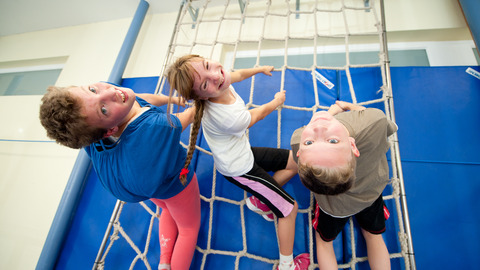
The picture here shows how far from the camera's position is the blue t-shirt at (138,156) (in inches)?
20.4

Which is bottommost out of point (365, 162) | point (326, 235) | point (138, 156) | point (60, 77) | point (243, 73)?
point (326, 235)

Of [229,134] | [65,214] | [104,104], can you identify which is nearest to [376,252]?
[229,134]

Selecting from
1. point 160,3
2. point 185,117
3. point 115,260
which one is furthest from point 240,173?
point 160,3

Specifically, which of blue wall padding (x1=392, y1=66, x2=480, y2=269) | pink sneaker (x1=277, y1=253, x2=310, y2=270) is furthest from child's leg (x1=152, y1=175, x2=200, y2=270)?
blue wall padding (x1=392, y1=66, x2=480, y2=269)

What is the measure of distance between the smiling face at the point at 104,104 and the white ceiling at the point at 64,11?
1569mm

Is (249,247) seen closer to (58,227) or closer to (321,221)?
(321,221)

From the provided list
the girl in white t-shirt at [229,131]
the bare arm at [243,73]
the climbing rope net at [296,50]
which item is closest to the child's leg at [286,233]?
the girl in white t-shirt at [229,131]

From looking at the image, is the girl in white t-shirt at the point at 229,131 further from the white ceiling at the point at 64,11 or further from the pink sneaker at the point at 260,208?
the white ceiling at the point at 64,11

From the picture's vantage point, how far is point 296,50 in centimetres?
155

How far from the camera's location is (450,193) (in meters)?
0.84

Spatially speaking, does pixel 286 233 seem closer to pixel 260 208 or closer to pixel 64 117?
pixel 260 208

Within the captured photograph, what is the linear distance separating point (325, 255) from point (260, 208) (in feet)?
0.94

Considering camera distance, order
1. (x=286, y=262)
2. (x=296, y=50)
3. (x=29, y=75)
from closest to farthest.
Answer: (x=286, y=262) < (x=296, y=50) < (x=29, y=75)

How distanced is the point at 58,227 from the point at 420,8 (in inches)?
98.5
